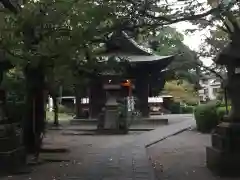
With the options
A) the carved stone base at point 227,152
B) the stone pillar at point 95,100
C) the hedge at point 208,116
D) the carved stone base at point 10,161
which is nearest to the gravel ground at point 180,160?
the carved stone base at point 227,152

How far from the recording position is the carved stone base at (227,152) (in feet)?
28.9

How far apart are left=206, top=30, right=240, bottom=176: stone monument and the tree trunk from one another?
5.36 metres

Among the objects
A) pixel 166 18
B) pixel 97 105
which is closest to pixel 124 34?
pixel 166 18

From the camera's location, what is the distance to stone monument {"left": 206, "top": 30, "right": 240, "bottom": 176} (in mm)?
8812

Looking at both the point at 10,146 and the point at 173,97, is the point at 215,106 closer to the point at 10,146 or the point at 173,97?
the point at 10,146

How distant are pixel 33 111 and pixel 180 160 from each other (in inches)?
186

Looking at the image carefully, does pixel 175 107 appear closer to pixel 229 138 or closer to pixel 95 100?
A: pixel 95 100

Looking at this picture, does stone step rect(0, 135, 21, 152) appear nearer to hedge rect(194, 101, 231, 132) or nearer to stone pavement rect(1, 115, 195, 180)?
stone pavement rect(1, 115, 195, 180)

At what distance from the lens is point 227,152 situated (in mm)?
8930

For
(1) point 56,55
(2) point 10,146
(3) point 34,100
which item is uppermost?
(1) point 56,55

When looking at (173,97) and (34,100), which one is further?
(173,97)

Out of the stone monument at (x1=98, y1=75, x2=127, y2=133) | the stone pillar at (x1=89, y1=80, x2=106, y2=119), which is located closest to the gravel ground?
the stone monument at (x1=98, y1=75, x2=127, y2=133)

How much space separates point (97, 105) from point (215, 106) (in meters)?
10.4

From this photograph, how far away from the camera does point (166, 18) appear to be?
9.39m
